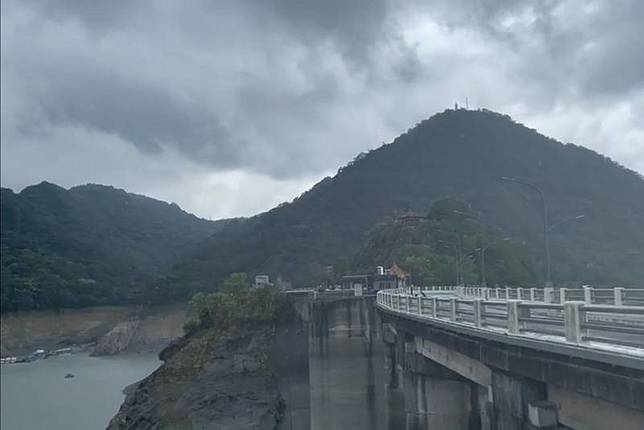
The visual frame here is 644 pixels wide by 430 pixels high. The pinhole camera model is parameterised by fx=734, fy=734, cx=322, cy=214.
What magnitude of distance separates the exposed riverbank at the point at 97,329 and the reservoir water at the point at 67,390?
9465 millimetres

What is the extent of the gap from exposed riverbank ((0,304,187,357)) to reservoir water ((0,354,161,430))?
946 cm

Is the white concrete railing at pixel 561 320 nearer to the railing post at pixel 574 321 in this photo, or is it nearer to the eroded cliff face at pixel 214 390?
the railing post at pixel 574 321

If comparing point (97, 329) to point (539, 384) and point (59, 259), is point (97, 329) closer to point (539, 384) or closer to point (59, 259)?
point (59, 259)

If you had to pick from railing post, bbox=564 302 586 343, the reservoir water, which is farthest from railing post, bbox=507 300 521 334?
the reservoir water

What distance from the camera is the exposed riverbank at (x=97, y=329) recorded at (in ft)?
404

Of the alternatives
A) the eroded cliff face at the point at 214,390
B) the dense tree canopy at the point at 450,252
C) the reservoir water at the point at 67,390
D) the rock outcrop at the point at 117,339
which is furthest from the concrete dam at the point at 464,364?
the rock outcrop at the point at 117,339

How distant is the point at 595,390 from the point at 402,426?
21.2 m

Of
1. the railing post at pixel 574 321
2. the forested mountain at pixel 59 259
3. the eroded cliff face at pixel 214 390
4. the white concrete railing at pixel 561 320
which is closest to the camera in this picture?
the white concrete railing at pixel 561 320

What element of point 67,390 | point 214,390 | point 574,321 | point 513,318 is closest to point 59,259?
point 67,390

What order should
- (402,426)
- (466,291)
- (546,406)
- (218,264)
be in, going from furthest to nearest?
1. (218,264)
2. (466,291)
3. (402,426)
4. (546,406)

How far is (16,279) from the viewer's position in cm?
14262

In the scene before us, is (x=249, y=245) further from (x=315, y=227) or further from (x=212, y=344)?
(x=212, y=344)

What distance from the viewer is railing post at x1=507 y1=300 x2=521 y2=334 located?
1236 centimetres

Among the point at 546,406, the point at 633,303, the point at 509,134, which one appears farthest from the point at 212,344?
the point at 509,134
